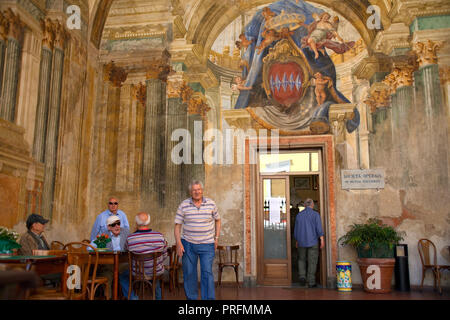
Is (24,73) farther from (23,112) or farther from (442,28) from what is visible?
(442,28)

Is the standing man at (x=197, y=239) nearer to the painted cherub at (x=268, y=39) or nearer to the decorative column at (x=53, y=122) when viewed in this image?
the decorative column at (x=53, y=122)

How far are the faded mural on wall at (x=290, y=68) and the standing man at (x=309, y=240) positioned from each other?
1.81 meters

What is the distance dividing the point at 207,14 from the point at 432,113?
513 centimetres

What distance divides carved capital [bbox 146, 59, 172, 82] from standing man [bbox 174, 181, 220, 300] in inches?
181

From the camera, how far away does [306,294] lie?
22.5 ft

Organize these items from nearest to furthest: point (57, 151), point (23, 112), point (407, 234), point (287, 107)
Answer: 1. point (23, 112)
2. point (57, 151)
3. point (407, 234)
4. point (287, 107)

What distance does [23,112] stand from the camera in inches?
248

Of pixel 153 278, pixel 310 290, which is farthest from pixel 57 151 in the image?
pixel 310 290

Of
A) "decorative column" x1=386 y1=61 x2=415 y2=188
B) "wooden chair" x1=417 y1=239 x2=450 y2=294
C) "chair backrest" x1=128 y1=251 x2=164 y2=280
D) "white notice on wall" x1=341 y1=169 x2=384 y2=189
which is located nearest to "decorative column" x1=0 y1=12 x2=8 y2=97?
"chair backrest" x1=128 y1=251 x2=164 y2=280

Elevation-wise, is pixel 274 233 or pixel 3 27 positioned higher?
pixel 3 27

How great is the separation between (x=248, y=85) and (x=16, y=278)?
7.52 metres

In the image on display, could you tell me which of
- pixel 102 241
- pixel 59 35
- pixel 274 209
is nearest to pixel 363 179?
pixel 274 209

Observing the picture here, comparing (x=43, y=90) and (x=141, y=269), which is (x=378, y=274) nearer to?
(x=141, y=269)

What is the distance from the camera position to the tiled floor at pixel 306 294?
640 cm
